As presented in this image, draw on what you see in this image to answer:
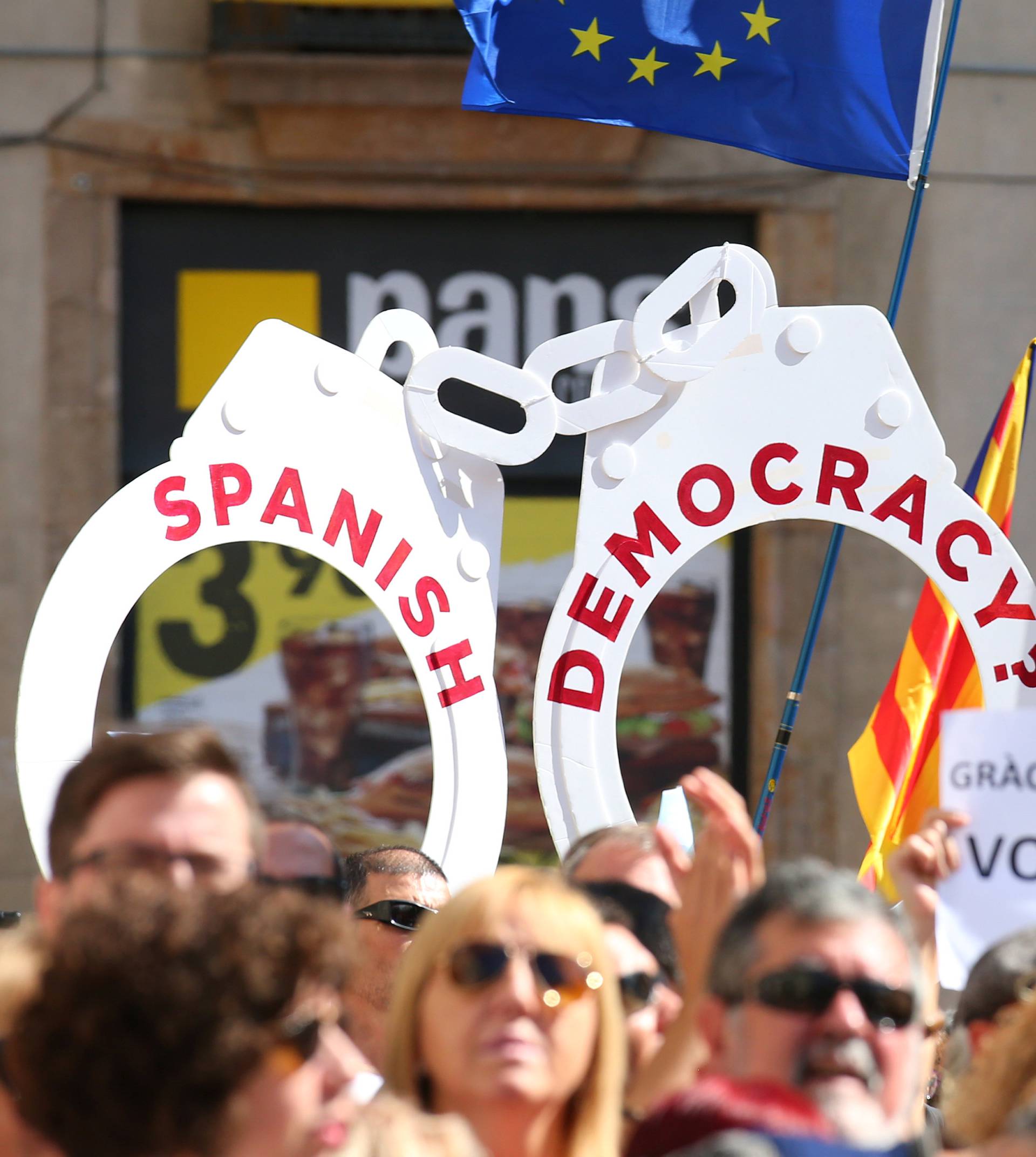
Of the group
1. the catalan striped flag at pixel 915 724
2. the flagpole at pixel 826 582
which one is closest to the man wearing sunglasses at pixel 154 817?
the flagpole at pixel 826 582

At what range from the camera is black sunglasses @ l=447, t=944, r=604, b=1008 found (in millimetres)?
2324

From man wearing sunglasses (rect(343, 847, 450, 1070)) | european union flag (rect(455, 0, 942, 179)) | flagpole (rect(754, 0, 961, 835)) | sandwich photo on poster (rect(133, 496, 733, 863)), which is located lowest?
sandwich photo on poster (rect(133, 496, 733, 863))

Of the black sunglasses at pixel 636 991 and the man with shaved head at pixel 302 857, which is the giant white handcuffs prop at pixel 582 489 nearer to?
the man with shaved head at pixel 302 857

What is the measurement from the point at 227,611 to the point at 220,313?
1319 millimetres

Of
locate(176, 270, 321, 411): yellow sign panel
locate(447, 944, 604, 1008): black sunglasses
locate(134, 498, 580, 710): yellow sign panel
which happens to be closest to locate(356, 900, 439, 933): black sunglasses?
locate(447, 944, 604, 1008): black sunglasses

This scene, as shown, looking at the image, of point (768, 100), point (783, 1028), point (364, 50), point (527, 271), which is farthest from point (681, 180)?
point (783, 1028)

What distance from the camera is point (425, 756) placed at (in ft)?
26.1

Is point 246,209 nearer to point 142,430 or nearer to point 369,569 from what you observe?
point 142,430

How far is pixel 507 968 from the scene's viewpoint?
2328 mm

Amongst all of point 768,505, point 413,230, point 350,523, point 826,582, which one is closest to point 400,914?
point 350,523

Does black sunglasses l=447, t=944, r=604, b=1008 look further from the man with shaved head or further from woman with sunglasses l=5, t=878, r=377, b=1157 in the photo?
the man with shaved head

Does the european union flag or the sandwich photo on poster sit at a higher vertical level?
the european union flag

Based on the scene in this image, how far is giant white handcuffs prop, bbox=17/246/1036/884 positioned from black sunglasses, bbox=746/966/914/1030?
1736 mm

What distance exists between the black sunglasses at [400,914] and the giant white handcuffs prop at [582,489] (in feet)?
1.18
